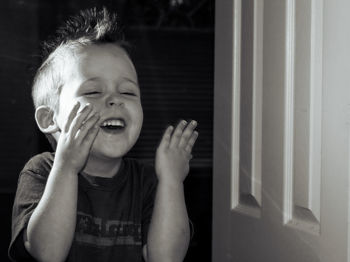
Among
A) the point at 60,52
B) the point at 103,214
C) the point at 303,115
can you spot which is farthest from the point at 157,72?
the point at 303,115

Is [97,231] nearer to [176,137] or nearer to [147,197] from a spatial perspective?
[147,197]

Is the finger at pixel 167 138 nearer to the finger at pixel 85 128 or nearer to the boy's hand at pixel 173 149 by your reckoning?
the boy's hand at pixel 173 149

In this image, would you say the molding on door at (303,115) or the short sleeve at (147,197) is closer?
the molding on door at (303,115)

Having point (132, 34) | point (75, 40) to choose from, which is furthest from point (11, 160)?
point (75, 40)

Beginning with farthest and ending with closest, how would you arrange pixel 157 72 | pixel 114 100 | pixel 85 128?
1. pixel 157 72
2. pixel 114 100
3. pixel 85 128

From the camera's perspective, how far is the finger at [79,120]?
905 millimetres

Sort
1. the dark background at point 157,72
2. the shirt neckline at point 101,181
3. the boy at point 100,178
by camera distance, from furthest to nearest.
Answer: the dark background at point 157,72 < the shirt neckline at point 101,181 < the boy at point 100,178

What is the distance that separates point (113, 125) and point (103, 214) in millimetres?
170

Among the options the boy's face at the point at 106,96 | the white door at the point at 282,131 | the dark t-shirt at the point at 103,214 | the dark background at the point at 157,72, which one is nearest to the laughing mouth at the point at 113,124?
the boy's face at the point at 106,96

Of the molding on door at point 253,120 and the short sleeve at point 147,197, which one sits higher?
the molding on door at point 253,120

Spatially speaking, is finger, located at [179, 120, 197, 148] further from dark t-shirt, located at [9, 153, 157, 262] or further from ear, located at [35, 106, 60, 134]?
ear, located at [35, 106, 60, 134]

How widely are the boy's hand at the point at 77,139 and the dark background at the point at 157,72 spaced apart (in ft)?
3.18

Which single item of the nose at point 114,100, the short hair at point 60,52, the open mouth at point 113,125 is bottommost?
the open mouth at point 113,125

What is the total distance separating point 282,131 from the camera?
0.96m
